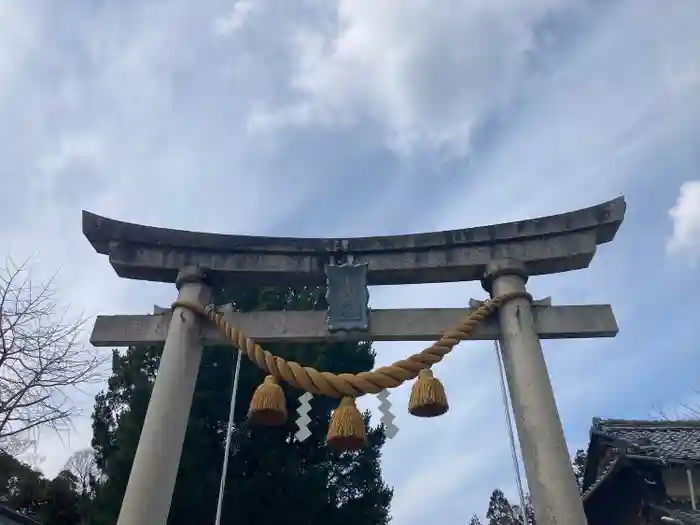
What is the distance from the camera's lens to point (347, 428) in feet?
16.1

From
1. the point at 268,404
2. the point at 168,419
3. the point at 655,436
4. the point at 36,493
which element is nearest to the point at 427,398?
the point at 268,404

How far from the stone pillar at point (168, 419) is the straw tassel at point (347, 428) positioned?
1236 mm

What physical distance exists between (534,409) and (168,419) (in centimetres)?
288

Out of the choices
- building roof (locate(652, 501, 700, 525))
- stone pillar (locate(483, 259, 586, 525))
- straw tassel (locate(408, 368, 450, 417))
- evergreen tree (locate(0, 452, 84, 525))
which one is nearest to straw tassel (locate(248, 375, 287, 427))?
straw tassel (locate(408, 368, 450, 417))

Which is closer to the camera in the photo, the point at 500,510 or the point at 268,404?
the point at 268,404

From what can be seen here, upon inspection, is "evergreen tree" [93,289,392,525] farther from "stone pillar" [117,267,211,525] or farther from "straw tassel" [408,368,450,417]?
"straw tassel" [408,368,450,417]

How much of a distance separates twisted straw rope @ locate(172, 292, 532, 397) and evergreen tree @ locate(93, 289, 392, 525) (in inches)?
240

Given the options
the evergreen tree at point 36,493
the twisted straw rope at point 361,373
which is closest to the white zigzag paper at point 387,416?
the twisted straw rope at point 361,373

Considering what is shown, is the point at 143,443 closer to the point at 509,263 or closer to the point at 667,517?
the point at 509,263

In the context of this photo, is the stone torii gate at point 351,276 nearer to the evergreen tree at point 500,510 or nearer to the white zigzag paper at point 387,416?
the white zigzag paper at point 387,416

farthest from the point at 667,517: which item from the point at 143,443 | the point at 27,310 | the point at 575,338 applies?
the point at 27,310

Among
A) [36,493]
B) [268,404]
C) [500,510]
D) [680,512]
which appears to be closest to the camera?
[268,404]

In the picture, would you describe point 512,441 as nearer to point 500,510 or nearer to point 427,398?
point 427,398

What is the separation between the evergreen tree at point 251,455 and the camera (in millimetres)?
10562
